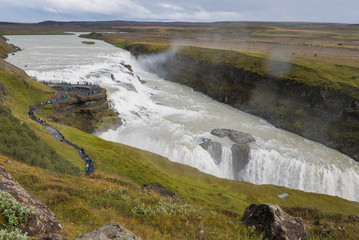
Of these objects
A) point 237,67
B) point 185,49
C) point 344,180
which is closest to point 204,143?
point 344,180

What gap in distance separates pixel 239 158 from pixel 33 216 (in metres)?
42.2

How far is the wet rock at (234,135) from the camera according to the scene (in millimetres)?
48544

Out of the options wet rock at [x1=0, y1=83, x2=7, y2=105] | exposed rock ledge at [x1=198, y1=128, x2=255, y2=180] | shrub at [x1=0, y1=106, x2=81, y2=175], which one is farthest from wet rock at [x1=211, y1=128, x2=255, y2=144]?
wet rock at [x1=0, y1=83, x2=7, y2=105]

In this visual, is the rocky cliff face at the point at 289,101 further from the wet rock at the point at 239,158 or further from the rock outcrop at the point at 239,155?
the wet rock at the point at 239,158

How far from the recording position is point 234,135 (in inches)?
1961

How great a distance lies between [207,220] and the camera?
11.8 meters

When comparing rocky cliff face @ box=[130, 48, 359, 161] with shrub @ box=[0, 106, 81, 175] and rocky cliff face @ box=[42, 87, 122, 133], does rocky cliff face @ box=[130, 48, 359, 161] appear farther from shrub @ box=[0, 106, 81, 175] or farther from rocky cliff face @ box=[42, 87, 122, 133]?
shrub @ box=[0, 106, 81, 175]

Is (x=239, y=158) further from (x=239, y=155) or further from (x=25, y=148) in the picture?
(x=25, y=148)

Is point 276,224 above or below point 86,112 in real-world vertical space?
above

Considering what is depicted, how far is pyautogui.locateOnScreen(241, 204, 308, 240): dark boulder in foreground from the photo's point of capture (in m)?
10.1

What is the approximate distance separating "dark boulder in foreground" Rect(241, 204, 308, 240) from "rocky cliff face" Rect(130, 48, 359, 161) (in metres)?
51.9

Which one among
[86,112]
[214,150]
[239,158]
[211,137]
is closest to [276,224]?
[239,158]

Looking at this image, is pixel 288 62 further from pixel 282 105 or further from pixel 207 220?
pixel 207 220

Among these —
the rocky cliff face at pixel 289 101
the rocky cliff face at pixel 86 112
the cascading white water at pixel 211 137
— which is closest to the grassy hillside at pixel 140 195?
the cascading white water at pixel 211 137
